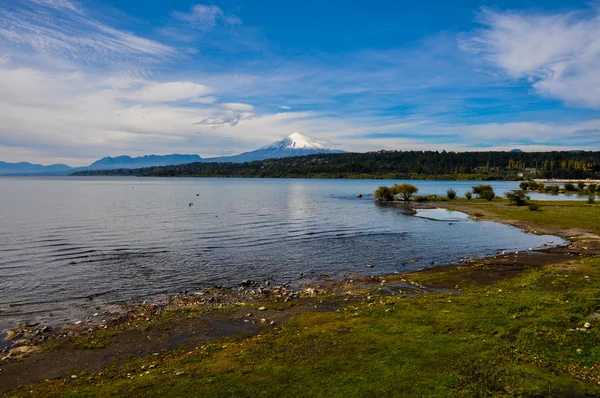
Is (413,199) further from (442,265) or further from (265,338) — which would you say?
(265,338)

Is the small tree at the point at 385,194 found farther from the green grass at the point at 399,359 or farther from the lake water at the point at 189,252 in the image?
the green grass at the point at 399,359

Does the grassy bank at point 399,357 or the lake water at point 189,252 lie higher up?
the grassy bank at point 399,357

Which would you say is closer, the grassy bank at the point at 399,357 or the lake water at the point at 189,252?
the grassy bank at the point at 399,357

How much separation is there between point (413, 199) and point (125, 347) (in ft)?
376

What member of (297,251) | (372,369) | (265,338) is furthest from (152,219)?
(372,369)

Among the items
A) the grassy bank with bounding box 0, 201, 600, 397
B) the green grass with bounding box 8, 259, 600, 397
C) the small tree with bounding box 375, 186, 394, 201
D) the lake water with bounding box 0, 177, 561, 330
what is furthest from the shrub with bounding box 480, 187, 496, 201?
the green grass with bounding box 8, 259, 600, 397

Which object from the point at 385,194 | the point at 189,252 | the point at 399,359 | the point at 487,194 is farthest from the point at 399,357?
the point at 385,194

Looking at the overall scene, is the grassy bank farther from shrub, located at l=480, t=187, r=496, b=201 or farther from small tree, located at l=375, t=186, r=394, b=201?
small tree, located at l=375, t=186, r=394, b=201

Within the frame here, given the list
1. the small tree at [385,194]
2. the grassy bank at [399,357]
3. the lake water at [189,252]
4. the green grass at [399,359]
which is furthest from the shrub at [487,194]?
the green grass at [399,359]

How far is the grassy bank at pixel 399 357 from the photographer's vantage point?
13141mm

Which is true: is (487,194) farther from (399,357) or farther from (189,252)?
(399,357)

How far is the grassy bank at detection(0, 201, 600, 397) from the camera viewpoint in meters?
13.1

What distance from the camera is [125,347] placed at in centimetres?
1848

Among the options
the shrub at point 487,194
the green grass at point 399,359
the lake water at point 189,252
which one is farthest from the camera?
the shrub at point 487,194
